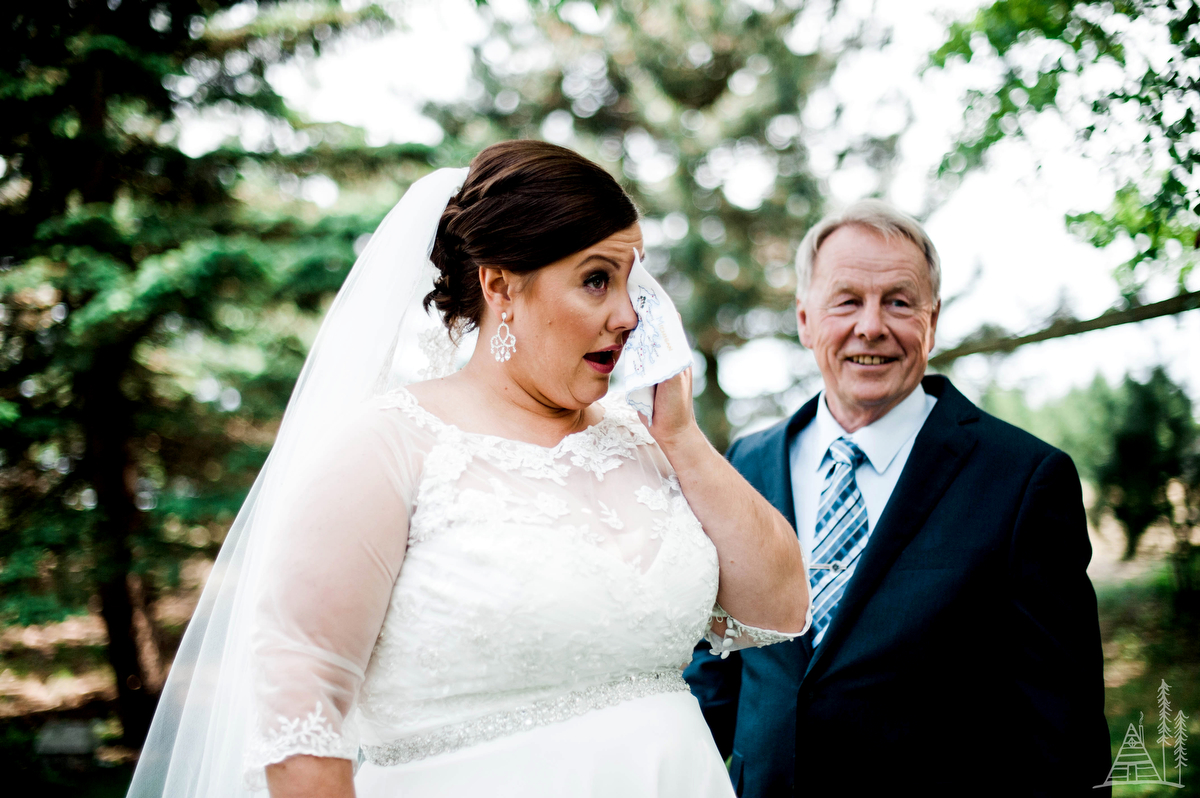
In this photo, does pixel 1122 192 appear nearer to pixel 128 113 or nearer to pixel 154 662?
pixel 128 113

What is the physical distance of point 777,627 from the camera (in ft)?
6.77

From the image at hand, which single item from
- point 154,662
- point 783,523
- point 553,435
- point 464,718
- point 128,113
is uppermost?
point 128,113

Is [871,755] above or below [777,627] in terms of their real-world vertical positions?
below

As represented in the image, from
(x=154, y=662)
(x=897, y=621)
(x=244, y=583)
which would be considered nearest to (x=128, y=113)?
(x=154, y=662)

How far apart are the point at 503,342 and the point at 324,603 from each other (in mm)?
768

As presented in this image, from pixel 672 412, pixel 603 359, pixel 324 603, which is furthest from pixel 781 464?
pixel 324 603

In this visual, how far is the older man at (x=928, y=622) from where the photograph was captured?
219 centimetres

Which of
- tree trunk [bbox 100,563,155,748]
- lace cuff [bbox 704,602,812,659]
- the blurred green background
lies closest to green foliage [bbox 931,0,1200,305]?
the blurred green background

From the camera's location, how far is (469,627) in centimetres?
166

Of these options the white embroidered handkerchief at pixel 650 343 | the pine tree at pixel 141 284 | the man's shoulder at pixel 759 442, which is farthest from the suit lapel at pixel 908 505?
the pine tree at pixel 141 284

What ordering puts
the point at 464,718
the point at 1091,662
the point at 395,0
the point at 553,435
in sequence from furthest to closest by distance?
the point at 395,0 → the point at 1091,662 → the point at 553,435 → the point at 464,718

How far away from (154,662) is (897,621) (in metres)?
6.70

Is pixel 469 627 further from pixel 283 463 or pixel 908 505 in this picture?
pixel 908 505

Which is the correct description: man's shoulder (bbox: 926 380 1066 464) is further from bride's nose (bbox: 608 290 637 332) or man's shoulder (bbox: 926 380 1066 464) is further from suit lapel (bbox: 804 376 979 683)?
bride's nose (bbox: 608 290 637 332)
